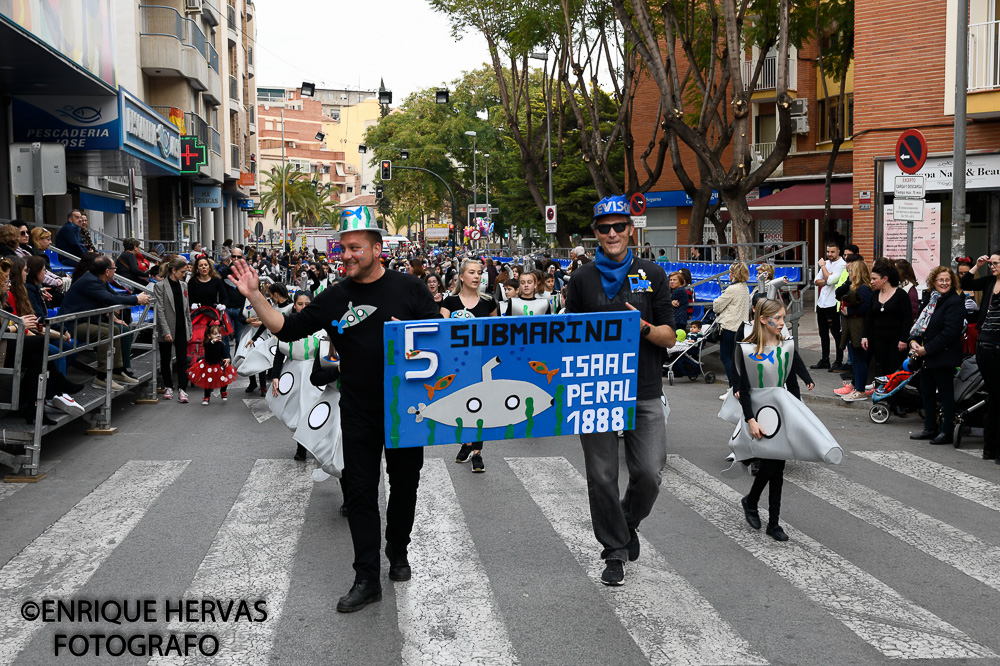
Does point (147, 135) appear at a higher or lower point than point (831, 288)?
higher

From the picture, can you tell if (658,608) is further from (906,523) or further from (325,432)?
(325,432)

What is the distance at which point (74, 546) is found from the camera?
6.55 metres

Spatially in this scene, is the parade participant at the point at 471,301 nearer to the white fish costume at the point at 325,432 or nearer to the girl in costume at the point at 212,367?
the white fish costume at the point at 325,432

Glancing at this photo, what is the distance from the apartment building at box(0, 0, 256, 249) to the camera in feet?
59.1

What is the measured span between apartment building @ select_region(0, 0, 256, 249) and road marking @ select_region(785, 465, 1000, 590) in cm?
1073

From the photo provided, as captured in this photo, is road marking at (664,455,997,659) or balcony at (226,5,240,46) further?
balcony at (226,5,240,46)

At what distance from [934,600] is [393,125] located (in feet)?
249

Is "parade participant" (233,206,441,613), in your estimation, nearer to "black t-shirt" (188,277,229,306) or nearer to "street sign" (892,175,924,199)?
"black t-shirt" (188,277,229,306)

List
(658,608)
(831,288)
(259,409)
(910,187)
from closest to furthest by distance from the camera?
1. (658,608)
2. (259,409)
3. (910,187)
4. (831,288)

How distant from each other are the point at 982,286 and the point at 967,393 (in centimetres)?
170

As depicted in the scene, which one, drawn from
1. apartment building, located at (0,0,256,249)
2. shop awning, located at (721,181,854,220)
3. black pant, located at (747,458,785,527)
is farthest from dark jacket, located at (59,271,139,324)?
shop awning, located at (721,181,854,220)

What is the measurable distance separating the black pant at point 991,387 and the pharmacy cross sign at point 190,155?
24807 millimetres

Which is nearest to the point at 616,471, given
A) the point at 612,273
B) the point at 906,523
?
the point at 612,273

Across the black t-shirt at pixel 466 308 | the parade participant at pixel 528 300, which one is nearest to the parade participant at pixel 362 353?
the black t-shirt at pixel 466 308
